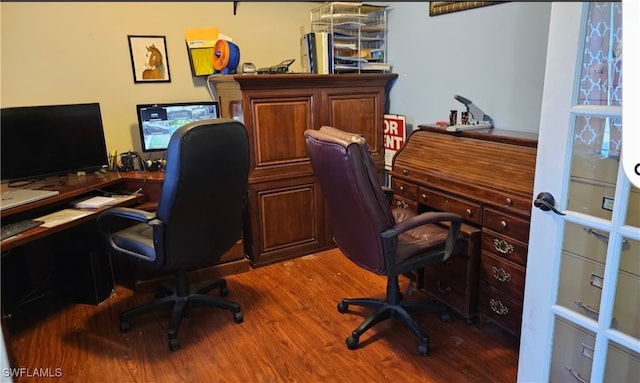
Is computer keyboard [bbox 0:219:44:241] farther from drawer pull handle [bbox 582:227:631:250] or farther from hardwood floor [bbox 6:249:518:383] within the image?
drawer pull handle [bbox 582:227:631:250]

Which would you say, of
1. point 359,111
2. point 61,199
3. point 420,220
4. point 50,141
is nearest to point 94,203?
point 61,199

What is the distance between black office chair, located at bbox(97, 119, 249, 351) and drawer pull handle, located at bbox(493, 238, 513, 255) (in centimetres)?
129

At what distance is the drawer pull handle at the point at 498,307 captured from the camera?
2.06 metres

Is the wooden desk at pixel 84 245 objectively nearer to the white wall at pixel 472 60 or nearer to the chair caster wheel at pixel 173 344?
the chair caster wheel at pixel 173 344

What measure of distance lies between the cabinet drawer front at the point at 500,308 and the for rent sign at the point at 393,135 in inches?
50.7

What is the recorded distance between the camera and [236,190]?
7.21 feet

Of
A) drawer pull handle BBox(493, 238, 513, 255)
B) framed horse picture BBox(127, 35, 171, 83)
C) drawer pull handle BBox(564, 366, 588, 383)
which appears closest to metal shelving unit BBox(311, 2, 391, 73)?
framed horse picture BBox(127, 35, 171, 83)

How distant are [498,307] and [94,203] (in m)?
2.17

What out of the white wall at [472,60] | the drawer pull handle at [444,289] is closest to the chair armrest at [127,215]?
the drawer pull handle at [444,289]

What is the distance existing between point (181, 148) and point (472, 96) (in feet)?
5.81

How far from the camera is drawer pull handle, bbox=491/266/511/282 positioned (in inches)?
79.5

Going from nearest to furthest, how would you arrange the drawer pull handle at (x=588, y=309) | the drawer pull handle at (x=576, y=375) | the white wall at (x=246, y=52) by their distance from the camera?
the drawer pull handle at (x=588, y=309)
the drawer pull handle at (x=576, y=375)
the white wall at (x=246, y=52)

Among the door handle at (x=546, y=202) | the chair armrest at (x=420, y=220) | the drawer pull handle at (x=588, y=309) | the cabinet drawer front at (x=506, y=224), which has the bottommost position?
the drawer pull handle at (x=588, y=309)

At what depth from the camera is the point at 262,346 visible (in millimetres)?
2117
